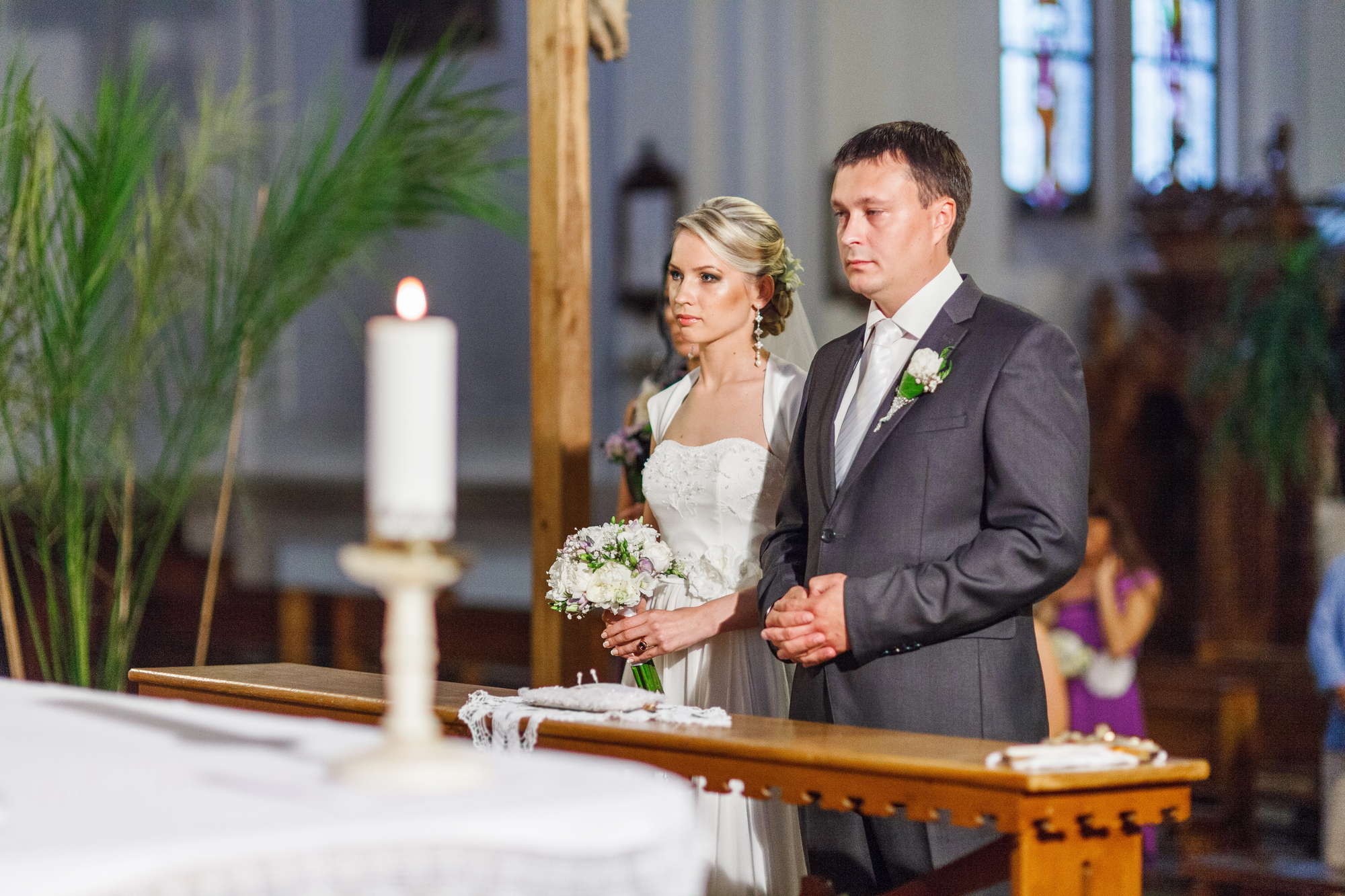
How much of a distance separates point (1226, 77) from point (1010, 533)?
9952 mm

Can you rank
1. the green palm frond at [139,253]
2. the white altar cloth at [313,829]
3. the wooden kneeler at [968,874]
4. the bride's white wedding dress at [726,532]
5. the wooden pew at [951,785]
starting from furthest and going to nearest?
the green palm frond at [139,253]
the bride's white wedding dress at [726,532]
the wooden kneeler at [968,874]
the wooden pew at [951,785]
the white altar cloth at [313,829]

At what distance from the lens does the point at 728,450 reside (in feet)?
10.9

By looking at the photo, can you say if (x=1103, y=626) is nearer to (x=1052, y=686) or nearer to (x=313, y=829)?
(x=1052, y=686)

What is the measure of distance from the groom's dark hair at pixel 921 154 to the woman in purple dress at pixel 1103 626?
134 inches

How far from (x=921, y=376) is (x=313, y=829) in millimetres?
1694

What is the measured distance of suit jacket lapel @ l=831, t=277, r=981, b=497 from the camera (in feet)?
8.90

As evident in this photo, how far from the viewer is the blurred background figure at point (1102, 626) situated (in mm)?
6090

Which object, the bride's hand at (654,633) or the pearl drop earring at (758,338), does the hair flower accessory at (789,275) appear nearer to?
the pearl drop earring at (758,338)

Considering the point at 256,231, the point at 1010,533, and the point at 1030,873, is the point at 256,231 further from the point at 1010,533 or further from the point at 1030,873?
the point at 1030,873

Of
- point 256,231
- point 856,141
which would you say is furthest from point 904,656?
point 256,231

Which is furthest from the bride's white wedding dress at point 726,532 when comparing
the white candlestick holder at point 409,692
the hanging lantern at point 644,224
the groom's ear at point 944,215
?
the hanging lantern at point 644,224

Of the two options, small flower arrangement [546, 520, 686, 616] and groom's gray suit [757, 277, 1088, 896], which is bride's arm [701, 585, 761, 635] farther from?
groom's gray suit [757, 277, 1088, 896]

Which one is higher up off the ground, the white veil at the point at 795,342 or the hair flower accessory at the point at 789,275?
the hair flower accessory at the point at 789,275

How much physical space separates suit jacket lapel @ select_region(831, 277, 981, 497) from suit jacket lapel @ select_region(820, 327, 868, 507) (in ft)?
0.04
